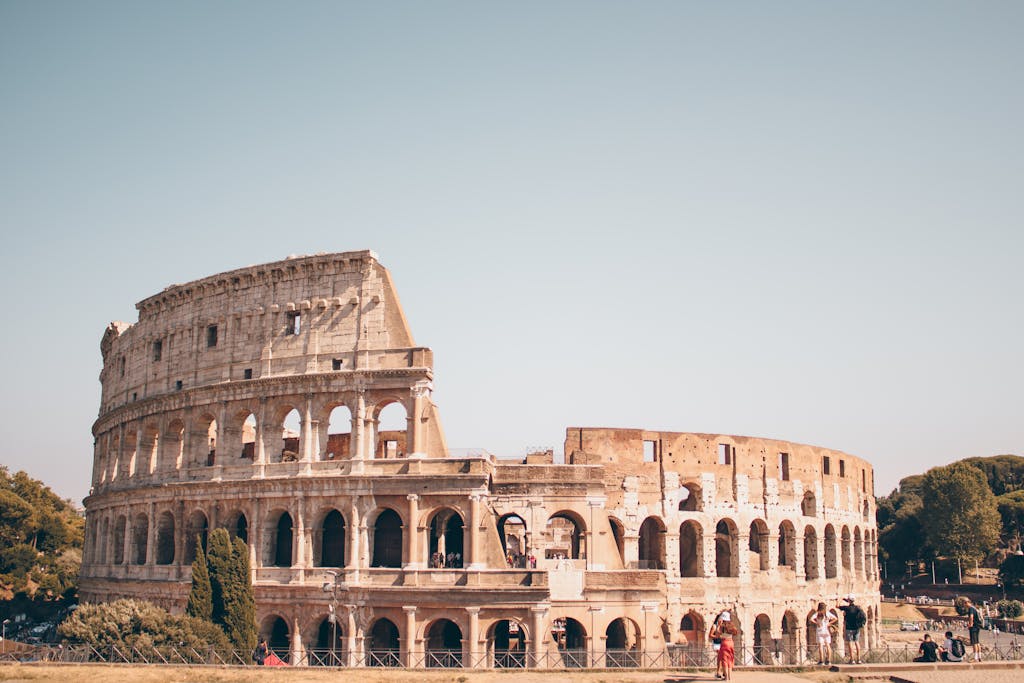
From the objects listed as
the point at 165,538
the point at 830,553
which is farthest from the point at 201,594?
the point at 830,553

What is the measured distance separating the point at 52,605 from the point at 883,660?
47.5 meters

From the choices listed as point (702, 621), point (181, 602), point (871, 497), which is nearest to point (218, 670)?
point (181, 602)

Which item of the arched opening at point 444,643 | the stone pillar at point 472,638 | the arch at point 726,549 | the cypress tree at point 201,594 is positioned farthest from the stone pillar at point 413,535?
the arch at point 726,549

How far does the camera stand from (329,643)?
3556 centimetres

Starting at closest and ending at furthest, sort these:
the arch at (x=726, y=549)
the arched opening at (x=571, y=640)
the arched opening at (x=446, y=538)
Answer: the arched opening at (x=571, y=640)
the arched opening at (x=446, y=538)
the arch at (x=726, y=549)

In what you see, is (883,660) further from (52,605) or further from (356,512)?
(52,605)

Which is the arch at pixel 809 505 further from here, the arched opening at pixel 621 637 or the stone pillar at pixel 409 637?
the stone pillar at pixel 409 637

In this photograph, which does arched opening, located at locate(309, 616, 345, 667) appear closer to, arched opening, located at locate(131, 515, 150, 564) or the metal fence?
the metal fence

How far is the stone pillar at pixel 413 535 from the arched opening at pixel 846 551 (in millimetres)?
27819

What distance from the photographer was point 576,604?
118ft

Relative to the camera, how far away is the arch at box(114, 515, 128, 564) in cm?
4575

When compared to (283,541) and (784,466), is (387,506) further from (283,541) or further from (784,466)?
(784,466)

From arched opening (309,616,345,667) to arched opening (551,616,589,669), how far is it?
26.5ft

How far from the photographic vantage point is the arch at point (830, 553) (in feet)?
165
